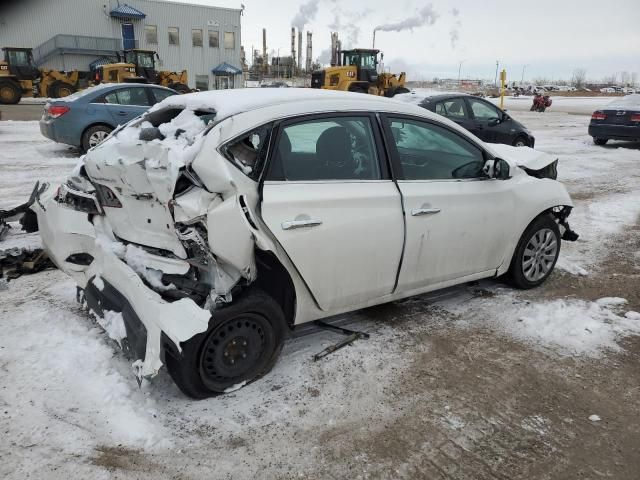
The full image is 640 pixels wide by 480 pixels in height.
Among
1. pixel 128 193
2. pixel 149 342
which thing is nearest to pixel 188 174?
pixel 128 193

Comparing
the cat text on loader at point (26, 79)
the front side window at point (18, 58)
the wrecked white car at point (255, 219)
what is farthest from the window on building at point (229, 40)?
the wrecked white car at point (255, 219)

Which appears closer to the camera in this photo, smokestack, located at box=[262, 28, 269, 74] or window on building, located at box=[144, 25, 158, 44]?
window on building, located at box=[144, 25, 158, 44]

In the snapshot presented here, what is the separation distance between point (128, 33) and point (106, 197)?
43.2m

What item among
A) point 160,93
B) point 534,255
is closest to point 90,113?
point 160,93

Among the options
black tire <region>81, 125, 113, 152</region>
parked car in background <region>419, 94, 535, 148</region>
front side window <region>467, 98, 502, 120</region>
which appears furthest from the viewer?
front side window <region>467, 98, 502, 120</region>

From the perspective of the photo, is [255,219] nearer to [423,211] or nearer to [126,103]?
[423,211]

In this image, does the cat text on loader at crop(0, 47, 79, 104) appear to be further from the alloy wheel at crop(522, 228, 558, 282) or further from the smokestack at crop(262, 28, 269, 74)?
the smokestack at crop(262, 28, 269, 74)

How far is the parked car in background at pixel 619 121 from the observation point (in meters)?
13.5

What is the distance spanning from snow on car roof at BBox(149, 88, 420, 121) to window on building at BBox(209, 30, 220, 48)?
4581cm

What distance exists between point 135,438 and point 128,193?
1.38 m

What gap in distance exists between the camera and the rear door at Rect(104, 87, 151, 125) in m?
10.2

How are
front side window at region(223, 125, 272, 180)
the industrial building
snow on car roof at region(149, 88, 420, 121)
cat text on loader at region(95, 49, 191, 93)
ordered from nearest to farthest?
front side window at region(223, 125, 272, 180) < snow on car roof at region(149, 88, 420, 121) < cat text on loader at region(95, 49, 191, 93) < the industrial building

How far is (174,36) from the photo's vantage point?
43969 mm

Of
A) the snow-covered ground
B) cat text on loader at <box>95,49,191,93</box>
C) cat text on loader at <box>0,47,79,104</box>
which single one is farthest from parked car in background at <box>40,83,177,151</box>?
cat text on loader at <box>0,47,79,104</box>
